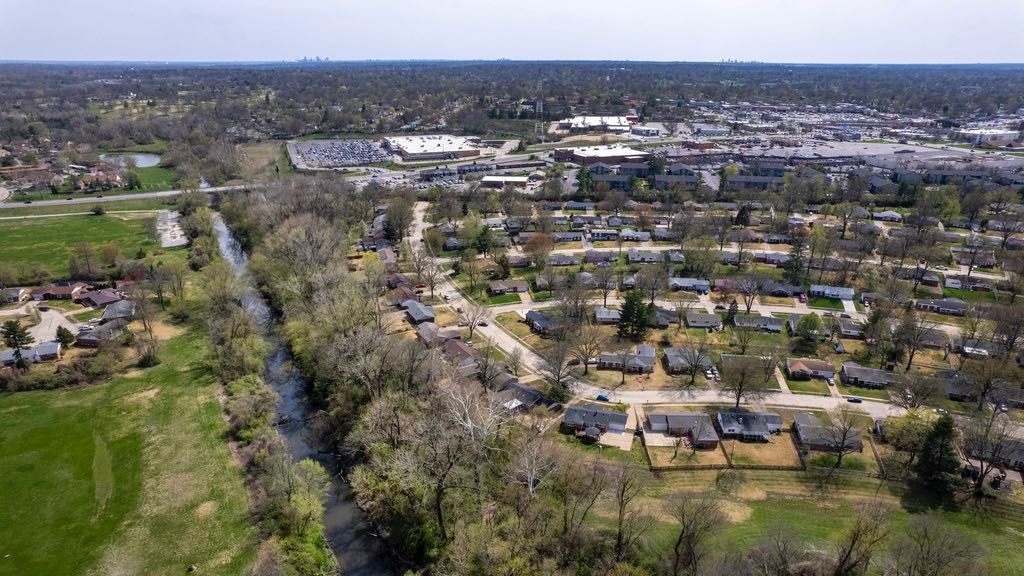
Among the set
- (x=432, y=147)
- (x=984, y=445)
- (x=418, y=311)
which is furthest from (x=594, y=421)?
(x=432, y=147)

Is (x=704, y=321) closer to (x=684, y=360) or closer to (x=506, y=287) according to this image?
(x=684, y=360)

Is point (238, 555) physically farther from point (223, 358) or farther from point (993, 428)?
point (993, 428)

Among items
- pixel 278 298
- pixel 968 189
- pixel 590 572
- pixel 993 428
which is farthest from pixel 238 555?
pixel 968 189

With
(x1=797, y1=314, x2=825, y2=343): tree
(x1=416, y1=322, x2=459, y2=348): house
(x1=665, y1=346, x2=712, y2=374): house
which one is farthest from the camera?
(x1=797, y1=314, x2=825, y2=343): tree

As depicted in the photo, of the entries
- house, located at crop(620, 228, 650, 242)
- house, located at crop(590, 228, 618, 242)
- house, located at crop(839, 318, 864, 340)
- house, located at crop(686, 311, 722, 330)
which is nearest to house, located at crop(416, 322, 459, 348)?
house, located at crop(686, 311, 722, 330)

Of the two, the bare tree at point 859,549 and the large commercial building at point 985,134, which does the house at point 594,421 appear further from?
the large commercial building at point 985,134

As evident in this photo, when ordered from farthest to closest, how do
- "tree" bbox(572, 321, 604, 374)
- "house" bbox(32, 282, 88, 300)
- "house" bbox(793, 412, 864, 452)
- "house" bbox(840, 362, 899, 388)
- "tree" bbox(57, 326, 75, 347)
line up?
"house" bbox(32, 282, 88, 300) → "tree" bbox(57, 326, 75, 347) → "tree" bbox(572, 321, 604, 374) → "house" bbox(840, 362, 899, 388) → "house" bbox(793, 412, 864, 452)

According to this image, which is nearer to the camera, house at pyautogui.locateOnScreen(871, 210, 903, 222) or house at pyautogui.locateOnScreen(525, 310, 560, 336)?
house at pyautogui.locateOnScreen(525, 310, 560, 336)

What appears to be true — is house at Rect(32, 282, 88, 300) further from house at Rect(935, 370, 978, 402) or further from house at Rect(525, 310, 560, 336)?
house at Rect(935, 370, 978, 402)
